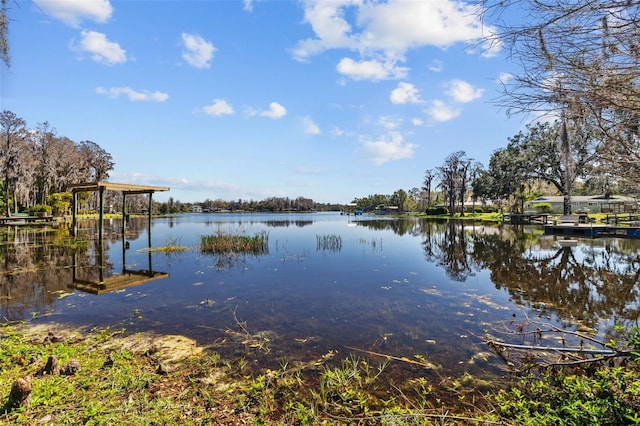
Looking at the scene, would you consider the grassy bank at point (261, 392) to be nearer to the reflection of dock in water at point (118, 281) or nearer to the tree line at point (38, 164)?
the reflection of dock in water at point (118, 281)

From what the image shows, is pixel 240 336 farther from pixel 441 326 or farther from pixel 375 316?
pixel 441 326

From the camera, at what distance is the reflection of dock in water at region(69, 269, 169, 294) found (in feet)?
26.3

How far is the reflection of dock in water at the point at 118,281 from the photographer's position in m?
8.03

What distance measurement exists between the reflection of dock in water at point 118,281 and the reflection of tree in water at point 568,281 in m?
9.72

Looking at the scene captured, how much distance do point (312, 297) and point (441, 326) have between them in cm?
306

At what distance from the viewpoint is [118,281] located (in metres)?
8.80

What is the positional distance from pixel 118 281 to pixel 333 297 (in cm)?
608

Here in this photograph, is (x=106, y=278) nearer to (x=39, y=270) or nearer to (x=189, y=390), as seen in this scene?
(x=39, y=270)

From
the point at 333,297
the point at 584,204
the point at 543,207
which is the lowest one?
the point at 333,297

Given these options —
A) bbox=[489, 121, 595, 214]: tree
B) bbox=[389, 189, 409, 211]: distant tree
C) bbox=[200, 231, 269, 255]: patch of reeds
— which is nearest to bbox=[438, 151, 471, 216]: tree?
bbox=[489, 121, 595, 214]: tree

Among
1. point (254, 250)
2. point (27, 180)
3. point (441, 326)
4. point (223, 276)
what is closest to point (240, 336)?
point (441, 326)

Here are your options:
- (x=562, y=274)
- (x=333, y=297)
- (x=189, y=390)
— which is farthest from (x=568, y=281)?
(x=189, y=390)

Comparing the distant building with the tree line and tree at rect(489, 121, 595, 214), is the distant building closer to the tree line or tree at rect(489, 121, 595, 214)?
tree at rect(489, 121, 595, 214)

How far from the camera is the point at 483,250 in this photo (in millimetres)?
15219
